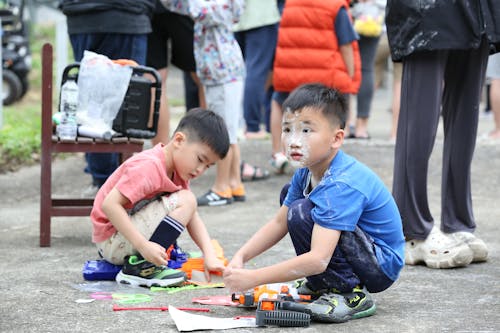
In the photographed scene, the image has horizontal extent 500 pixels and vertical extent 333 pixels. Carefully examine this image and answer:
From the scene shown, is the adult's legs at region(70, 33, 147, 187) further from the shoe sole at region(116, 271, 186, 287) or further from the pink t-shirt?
the shoe sole at region(116, 271, 186, 287)

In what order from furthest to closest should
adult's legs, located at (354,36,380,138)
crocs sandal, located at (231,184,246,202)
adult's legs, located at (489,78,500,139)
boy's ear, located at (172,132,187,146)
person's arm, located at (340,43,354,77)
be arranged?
adult's legs, located at (354,36,380,138), adult's legs, located at (489,78,500,139), person's arm, located at (340,43,354,77), crocs sandal, located at (231,184,246,202), boy's ear, located at (172,132,187,146)

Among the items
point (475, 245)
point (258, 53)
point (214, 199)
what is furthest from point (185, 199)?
point (258, 53)

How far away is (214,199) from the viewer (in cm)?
579

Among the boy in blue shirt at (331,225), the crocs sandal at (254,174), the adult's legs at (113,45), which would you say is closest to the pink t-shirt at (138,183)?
the boy in blue shirt at (331,225)

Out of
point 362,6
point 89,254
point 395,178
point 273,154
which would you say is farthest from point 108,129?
point 362,6

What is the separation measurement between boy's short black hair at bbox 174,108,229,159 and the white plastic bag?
101 cm

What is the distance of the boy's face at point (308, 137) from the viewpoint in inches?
127

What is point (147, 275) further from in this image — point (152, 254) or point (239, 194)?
point (239, 194)

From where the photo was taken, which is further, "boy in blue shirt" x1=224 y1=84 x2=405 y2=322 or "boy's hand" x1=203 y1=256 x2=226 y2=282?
"boy's hand" x1=203 y1=256 x2=226 y2=282

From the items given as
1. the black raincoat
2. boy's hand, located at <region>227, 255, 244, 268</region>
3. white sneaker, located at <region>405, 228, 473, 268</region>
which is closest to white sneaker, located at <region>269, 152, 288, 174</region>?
white sneaker, located at <region>405, 228, 473, 268</region>

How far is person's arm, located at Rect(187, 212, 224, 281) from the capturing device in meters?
3.65

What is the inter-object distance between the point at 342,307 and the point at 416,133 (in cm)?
120

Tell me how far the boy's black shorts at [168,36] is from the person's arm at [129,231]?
8.51ft

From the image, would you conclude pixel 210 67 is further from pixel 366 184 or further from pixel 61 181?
pixel 366 184
